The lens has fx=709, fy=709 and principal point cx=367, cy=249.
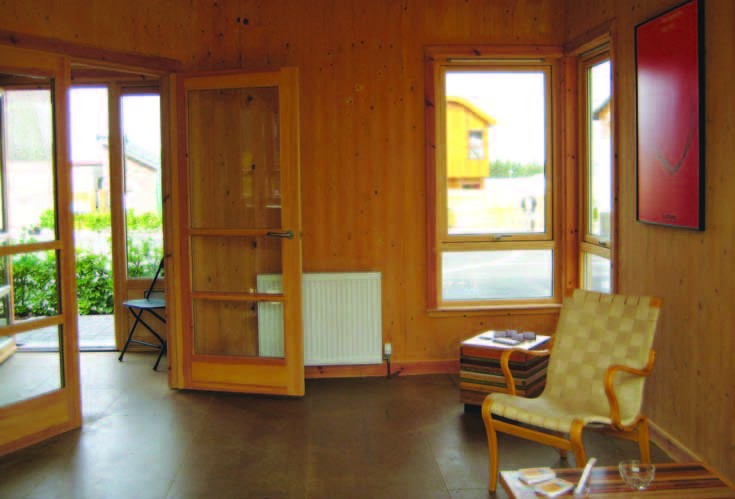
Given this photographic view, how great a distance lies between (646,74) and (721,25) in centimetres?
69

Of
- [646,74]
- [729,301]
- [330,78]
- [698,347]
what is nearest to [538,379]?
[698,347]

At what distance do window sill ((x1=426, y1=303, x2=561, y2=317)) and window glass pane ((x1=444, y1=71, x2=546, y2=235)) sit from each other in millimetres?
601

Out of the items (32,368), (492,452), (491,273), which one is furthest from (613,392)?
(32,368)

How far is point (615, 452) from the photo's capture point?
3920 mm

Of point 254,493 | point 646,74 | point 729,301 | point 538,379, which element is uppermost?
point 646,74

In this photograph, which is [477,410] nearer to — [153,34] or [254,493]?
[254,493]

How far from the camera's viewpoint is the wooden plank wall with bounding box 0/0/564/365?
17.4 ft

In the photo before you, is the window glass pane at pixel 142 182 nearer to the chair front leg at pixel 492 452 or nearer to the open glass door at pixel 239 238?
the open glass door at pixel 239 238

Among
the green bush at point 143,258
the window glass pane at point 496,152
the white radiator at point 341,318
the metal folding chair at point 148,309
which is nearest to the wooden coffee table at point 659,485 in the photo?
the white radiator at point 341,318

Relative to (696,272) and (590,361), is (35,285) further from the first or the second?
(696,272)

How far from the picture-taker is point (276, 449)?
4.04 meters

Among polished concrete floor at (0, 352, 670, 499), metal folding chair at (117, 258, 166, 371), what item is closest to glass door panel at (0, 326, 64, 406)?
polished concrete floor at (0, 352, 670, 499)

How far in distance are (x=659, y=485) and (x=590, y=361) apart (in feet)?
3.79

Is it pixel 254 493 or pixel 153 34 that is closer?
pixel 254 493
